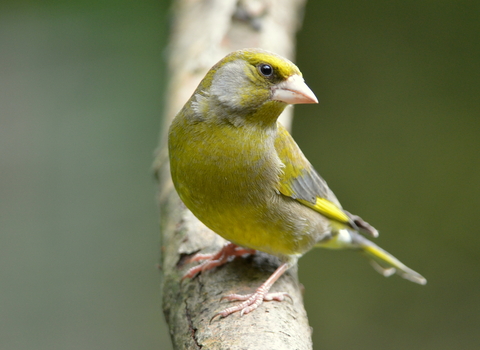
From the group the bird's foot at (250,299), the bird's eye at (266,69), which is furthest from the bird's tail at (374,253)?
the bird's eye at (266,69)

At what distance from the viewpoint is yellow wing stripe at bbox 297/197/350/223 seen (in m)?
2.78

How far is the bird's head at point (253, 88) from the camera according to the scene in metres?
2.29

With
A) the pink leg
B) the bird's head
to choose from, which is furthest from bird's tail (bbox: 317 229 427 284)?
the bird's head

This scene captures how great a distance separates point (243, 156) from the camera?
2.37 metres

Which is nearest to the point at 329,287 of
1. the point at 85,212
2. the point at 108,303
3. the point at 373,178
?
the point at 373,178

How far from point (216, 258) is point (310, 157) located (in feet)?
13.3

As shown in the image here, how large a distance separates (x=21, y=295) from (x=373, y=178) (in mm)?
3945

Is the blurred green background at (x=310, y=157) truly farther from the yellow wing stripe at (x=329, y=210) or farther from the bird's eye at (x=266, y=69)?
the bird's eye at (x=266, y=69)

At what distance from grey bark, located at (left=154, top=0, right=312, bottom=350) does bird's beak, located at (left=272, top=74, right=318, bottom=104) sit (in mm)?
812

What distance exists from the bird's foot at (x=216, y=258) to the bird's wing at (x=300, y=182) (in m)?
0.38

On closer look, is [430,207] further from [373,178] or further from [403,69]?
[403,69]

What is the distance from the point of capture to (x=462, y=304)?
232 inches

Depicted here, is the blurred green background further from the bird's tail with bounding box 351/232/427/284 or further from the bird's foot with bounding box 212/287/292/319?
the bird's foot with bounding box 212/287/292/319

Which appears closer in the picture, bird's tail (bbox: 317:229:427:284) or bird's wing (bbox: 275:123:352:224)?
bird's wing (bbox: 275:123:352:224)
